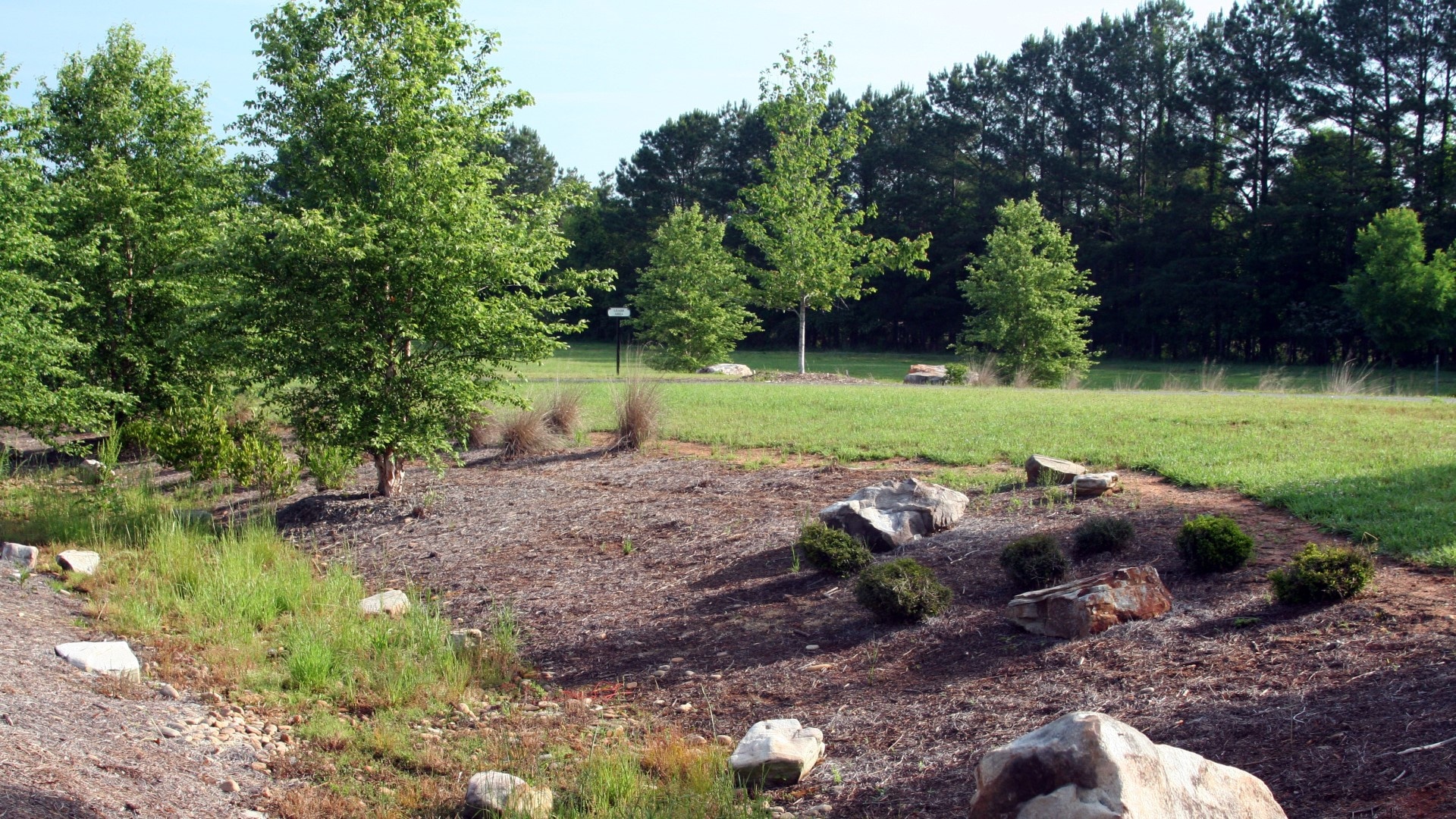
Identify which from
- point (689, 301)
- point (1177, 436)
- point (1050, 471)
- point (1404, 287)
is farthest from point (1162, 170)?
point (1050, 471)

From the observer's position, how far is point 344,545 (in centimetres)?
977

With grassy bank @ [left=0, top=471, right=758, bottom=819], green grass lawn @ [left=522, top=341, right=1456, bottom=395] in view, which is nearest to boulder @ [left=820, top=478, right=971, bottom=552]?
grassy bank @ [left=0, top=471, right=758, bottom=819]

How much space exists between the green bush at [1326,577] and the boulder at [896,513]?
2.77 metres

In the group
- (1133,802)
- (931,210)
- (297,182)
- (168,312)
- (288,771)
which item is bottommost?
(288,771)

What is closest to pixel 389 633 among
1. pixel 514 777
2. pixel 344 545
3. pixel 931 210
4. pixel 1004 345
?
pixel 514 777

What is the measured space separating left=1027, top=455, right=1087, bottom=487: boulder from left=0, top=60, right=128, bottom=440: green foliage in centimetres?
1054

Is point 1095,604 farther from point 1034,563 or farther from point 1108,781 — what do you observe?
point 1108,781

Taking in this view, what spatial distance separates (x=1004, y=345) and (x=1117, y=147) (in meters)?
23.6

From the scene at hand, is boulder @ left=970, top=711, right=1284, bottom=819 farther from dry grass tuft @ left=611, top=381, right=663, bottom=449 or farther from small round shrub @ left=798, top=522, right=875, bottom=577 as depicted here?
dry grass tuft @ left=611, top=381, right=663, bottom=449

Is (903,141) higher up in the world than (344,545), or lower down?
higher up

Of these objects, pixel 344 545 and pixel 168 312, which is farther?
pixel 168 312

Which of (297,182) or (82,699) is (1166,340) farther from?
(82,699)

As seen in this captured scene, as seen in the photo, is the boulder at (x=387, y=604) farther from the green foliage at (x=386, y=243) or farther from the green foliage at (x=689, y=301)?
the green foliage at (x=689, y=301)

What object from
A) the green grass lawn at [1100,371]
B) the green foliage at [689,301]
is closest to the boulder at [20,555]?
the green grass lawn at [1100,371]
